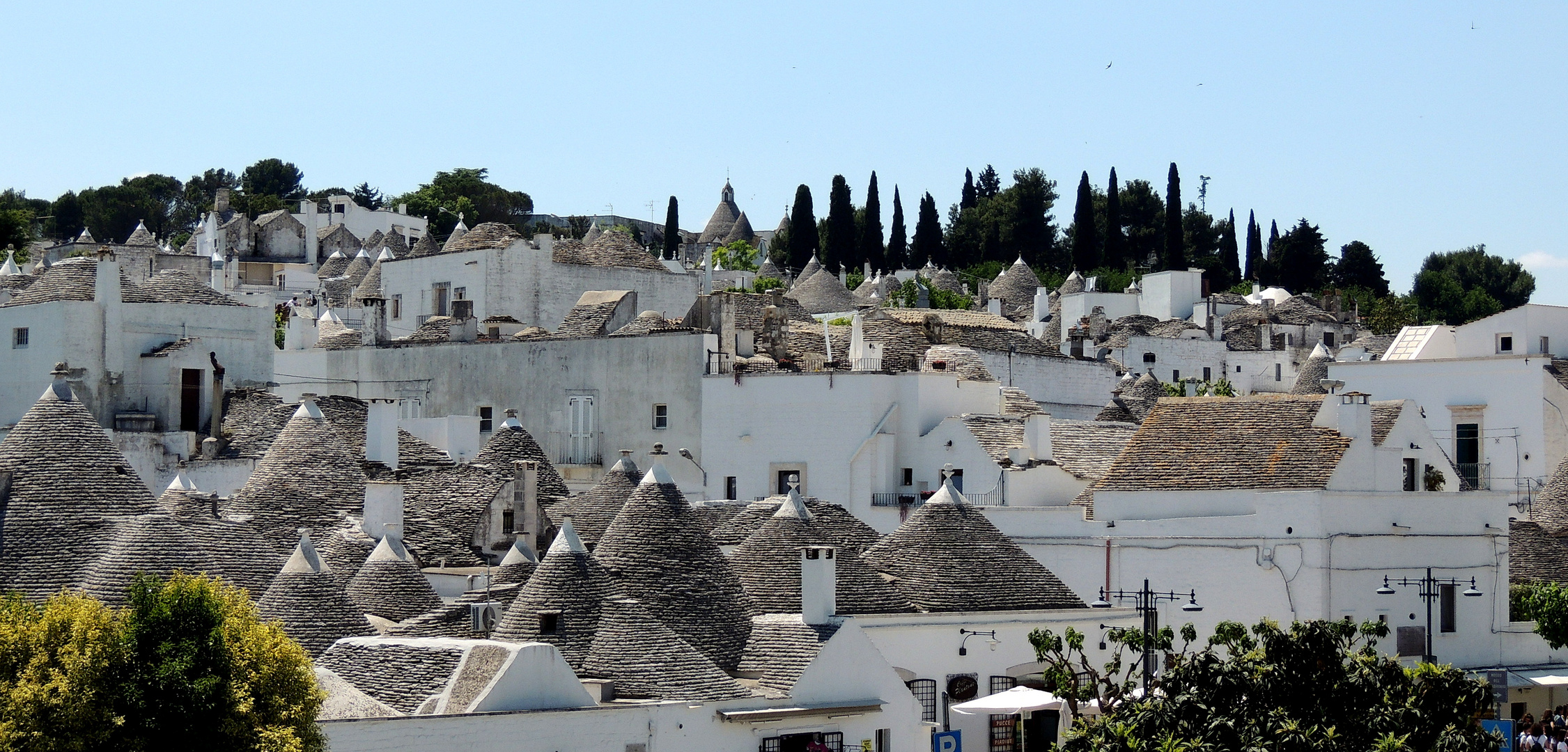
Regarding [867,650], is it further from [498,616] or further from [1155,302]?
[1155,302]

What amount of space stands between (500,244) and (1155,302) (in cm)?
4360

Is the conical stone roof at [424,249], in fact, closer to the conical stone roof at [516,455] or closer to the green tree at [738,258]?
the conical stone roof at [516,455]

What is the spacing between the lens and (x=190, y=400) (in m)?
53.8

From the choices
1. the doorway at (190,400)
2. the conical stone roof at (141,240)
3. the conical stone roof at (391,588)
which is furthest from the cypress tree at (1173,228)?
the conical stone roof at (391,588)

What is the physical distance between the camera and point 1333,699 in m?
26.8

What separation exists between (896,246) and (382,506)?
9091 centimetres

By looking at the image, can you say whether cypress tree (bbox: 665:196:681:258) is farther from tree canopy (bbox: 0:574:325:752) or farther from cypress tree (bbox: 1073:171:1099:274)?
tree canopy (bbox: 0:574:325:752)

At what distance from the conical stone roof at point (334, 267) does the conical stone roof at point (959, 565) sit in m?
74.9

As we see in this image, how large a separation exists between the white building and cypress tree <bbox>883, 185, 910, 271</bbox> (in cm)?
6988

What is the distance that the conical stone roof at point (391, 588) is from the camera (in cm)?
3366

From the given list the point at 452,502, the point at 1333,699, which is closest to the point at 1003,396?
the point at 452,502

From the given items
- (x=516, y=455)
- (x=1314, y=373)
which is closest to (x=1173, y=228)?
(x=1314, y=373)

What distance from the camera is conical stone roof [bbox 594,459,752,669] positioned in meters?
32.2

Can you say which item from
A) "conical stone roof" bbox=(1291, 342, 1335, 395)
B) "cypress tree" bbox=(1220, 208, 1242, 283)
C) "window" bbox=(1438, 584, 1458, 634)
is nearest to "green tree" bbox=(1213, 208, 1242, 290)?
"cypress tree" bbox=(1220, 208, 1242, 283)
